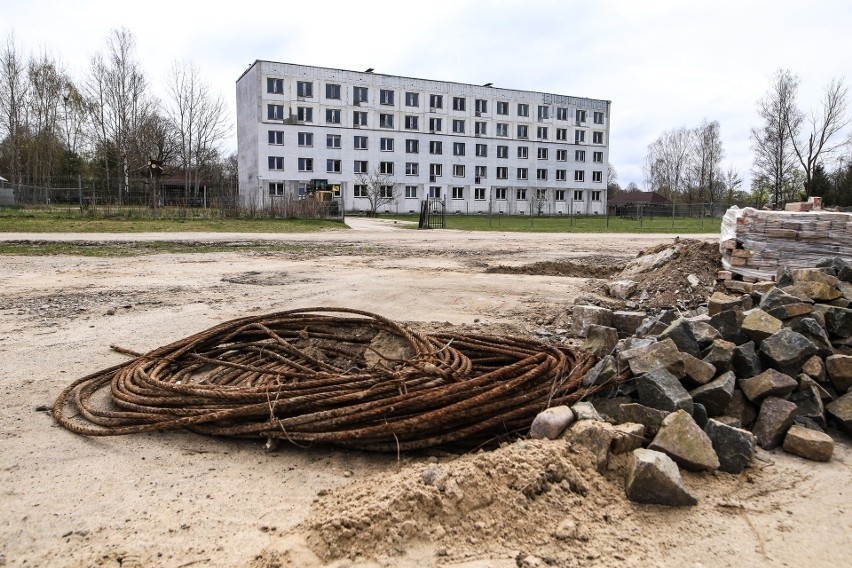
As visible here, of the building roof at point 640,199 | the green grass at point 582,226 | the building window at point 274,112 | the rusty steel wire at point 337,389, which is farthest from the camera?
the building roof at point 640,199

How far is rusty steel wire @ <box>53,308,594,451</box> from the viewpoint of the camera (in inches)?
140

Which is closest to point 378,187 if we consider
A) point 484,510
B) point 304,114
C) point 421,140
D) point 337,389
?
point 421,140

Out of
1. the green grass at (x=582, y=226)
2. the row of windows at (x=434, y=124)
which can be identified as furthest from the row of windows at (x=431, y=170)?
the green grass at (x=582, y=226)

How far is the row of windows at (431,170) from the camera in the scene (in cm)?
6456

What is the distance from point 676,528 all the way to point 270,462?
2133 mm

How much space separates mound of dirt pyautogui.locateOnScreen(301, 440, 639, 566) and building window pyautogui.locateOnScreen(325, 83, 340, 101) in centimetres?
6723

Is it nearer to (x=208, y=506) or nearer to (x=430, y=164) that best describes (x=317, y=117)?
(x=430, y=164)

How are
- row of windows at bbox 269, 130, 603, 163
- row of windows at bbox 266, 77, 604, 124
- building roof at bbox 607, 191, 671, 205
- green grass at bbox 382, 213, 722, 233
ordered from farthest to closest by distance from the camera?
building roof at bbox 607, 191, 671, 205 → row of windows at bbox 269, 130, 603, 163 → row of windows at bbox 266, 77, 604, 124 → green grass at bbox 382, 213, 722, 233

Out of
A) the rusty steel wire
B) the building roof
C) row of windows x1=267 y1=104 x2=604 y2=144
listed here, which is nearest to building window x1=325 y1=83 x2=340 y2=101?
row of windows x1=267 y1=104 x2=604 y2=144

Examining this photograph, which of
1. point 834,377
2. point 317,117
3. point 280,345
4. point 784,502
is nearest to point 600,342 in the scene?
point 834,377

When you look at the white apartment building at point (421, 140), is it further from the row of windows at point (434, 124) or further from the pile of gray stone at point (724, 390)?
the pile of gray stone at point (724, 390)

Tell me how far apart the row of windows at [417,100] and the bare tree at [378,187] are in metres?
8.43

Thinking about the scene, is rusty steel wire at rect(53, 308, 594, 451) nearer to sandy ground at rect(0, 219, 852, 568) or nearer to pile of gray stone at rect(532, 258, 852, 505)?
sandy ground at rect(0, 219, 852, 568)

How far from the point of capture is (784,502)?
303cm
